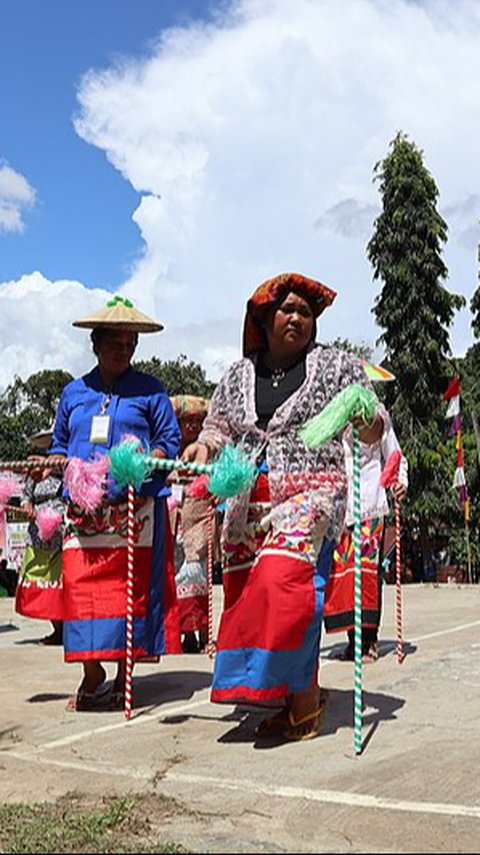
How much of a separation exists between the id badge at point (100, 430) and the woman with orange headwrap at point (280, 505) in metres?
0.72

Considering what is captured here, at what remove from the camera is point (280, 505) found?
14.4 ft

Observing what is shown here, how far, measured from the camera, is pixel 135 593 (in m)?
5.30

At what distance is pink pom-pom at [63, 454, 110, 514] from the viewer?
5.09 m

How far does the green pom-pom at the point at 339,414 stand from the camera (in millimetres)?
4156

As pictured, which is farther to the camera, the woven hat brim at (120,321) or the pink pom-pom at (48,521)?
the pink pom-pom at (48,521)

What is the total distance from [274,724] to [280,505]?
97 centimetres

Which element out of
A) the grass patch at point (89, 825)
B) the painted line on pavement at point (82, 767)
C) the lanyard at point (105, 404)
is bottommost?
the painted line on pavement at point (82, 767)

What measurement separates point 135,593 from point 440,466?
18931mm

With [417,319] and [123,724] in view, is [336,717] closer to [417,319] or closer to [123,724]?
[123,724]

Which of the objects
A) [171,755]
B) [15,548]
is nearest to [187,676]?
[171,755]

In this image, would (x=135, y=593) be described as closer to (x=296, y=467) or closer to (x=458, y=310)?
(x=296, y=467)

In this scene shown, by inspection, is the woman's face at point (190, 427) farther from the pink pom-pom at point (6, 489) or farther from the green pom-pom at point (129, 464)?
the green pom-pom at point (129, 464)

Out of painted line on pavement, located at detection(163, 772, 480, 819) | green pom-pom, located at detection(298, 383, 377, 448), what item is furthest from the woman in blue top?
painted line on pavement, located at detection(163, 772, 480, 819)

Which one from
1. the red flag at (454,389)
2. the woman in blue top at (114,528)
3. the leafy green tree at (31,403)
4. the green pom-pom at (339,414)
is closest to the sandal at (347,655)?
the woman in blue top at (114,528)
